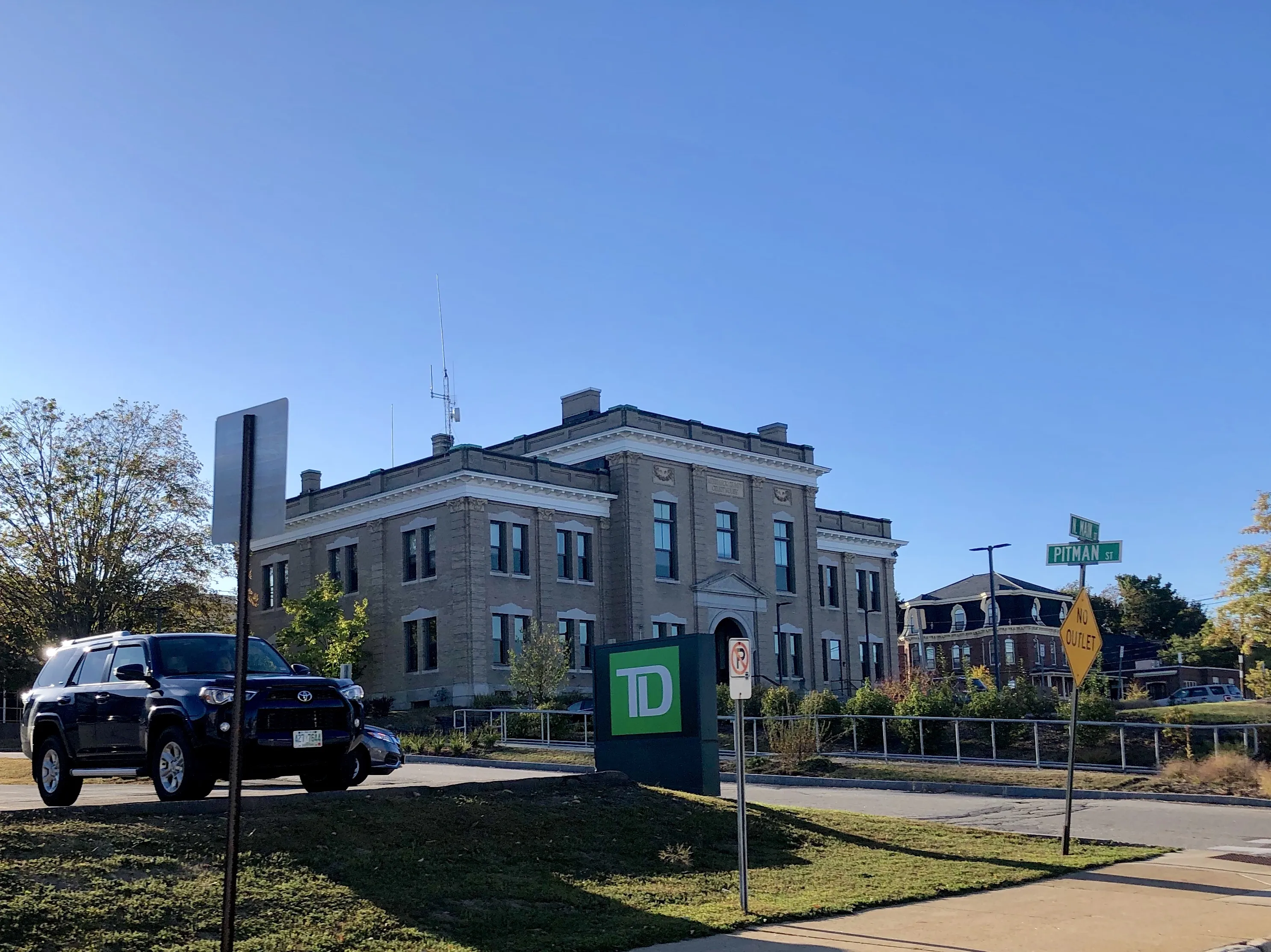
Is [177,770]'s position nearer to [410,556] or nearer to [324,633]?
[324,633]

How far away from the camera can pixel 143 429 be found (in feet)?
154

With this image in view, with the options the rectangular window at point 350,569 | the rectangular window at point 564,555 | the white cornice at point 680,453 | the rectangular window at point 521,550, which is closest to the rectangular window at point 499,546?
the rectangular window at point 521,550

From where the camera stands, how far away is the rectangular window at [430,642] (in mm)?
50344

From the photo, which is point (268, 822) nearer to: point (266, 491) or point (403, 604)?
point (266, 491)

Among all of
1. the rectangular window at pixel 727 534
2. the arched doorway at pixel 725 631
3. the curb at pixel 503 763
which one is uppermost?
the rectangular window at pixel 727 534

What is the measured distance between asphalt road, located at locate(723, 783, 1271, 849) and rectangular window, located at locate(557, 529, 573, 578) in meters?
28.9

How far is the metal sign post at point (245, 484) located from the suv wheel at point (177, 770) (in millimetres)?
4210

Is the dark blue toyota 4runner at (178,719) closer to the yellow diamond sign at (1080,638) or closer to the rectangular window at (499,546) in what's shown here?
the yellow diamond sign at (1080,638)

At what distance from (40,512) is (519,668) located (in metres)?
17.5

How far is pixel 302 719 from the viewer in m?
12.6

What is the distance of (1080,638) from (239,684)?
428 inches

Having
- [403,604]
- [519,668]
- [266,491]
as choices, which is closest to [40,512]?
[403,604]

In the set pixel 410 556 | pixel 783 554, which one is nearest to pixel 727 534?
pixel 783 554

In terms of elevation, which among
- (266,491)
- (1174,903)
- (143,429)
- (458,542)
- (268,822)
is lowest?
(1174,903)
